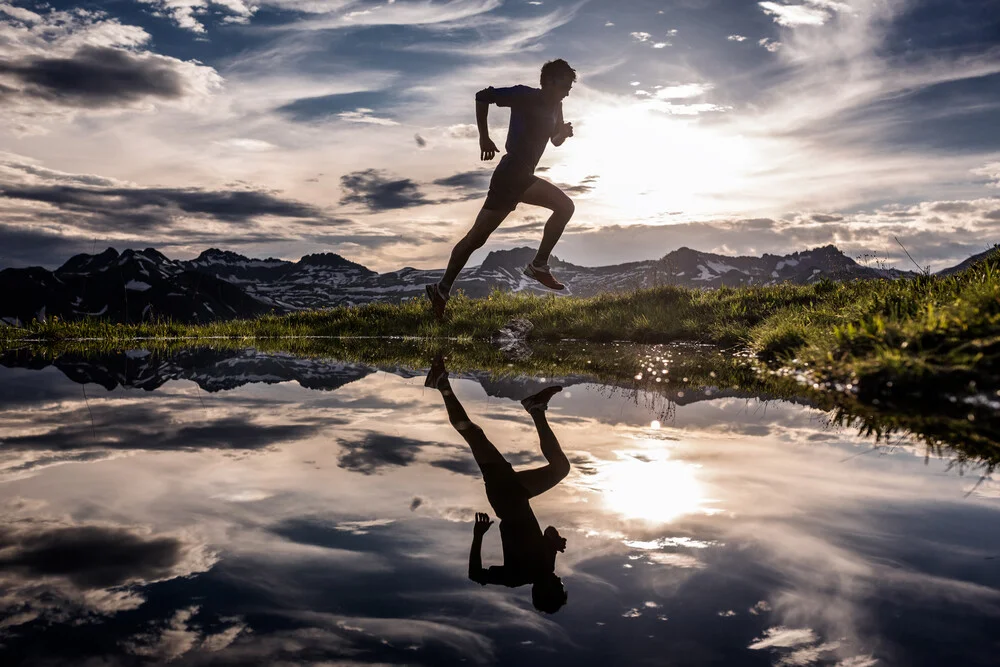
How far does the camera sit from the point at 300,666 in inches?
55.8

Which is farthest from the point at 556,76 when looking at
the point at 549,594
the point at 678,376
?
the point at 549,594

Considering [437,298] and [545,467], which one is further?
[437,298]

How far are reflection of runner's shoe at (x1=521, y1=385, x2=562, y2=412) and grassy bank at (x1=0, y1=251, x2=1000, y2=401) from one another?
7.58 feet

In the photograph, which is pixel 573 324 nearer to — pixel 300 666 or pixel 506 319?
pixel 506 319

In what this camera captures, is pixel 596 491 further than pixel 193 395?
No

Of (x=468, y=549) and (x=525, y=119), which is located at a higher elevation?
(x=525, y=119)

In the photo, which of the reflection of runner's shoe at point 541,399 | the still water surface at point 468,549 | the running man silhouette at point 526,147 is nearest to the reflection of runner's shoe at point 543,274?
the running man silhouette at point 526,147

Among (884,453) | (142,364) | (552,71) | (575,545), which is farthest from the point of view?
(552,71)

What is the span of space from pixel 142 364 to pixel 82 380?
184 cm

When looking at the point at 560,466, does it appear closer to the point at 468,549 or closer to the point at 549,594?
the point at 468,549

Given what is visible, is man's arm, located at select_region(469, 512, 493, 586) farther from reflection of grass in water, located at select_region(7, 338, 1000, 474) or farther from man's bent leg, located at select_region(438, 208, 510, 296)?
man's bent leg, located at select_region(438, 208, 510, 296)

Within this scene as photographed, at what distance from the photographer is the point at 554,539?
2158 mm

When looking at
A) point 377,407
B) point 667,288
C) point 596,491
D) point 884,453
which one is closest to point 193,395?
point 377,407

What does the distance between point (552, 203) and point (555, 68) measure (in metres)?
1.88
